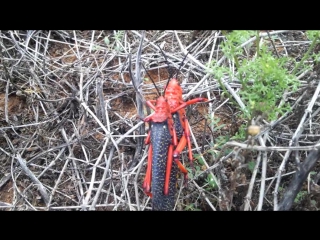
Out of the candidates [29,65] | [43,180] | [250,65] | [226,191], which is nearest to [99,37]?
[29,65]

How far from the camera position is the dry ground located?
64.6 inches

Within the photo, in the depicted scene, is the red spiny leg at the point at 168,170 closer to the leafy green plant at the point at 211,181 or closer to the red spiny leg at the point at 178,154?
the red spiny leg at the point at 178,154

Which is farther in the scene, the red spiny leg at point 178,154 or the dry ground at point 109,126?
the dry ground at point 109,126

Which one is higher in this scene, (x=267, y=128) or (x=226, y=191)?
(x=267, y=128)

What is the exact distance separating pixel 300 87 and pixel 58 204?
110cm

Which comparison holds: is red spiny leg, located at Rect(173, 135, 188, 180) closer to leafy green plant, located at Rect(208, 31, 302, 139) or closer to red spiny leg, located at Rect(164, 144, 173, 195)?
red spiny leg, located at Rect(164, 144, 173, 195)

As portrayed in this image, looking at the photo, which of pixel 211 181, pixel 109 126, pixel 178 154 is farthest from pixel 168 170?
pixel 109 126

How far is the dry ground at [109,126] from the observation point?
1.64 meters

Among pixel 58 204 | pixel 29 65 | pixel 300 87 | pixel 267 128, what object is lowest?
pixel 58 204

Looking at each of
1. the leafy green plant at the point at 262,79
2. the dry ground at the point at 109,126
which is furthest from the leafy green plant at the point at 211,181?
the leafy green plant at the point at 262,79

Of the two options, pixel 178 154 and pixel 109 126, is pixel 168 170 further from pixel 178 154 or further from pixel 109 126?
pixel 109 126
